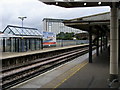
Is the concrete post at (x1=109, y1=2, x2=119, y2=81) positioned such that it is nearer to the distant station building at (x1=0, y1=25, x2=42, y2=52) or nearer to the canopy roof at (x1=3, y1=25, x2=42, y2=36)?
the distant station building at (x1=0, y1=25, x2=42, y2=52)

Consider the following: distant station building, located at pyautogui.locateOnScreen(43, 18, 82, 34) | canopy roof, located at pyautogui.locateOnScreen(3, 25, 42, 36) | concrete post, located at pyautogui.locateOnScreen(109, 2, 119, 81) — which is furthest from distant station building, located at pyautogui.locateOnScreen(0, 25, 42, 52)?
distant station building, located at pyautogui.locateOnScreen(43, 18, 82, 34)

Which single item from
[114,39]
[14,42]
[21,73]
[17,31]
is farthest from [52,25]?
[114,39]

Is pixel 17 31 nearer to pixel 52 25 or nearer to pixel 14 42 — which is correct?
pixel 14 42

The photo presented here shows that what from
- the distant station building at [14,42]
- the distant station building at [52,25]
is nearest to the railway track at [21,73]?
the distant station building at [14,42]

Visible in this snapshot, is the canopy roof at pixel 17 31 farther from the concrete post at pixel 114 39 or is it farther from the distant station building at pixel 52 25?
the distant station building at pixel 52 25

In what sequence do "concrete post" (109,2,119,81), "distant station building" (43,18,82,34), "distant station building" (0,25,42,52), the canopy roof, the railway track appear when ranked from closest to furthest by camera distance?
"concrete post" (109,2,119,81)
the railway track
"distant station building" (0,25,42,52)
the canopy roof
"distant station building" (43,18,82,34)

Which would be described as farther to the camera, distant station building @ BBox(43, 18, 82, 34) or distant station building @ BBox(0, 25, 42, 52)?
distant station building @ BBox(43, 18, 82, 34)

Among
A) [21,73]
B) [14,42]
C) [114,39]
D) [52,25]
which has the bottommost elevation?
[21,73]

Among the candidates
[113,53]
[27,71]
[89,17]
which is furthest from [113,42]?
[27,71]

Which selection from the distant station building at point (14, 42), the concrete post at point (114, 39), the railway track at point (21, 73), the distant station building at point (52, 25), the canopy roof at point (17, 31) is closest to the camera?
the concrete post at point (114, 39)

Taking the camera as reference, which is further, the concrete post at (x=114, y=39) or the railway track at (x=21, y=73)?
the railway track at (x=21, y=73)

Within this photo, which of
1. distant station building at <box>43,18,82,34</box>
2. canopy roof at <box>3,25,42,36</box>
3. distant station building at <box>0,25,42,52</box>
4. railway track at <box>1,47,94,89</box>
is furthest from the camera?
distant station building at <box>43,18,82,34</box>

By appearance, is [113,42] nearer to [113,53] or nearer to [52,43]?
[113,53]

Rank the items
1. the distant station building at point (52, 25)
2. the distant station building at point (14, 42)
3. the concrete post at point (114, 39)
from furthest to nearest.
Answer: the distant station building at point (52, 25), the distant station building at point (14, 42), the concrete post at point (114, 39)
